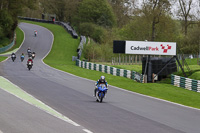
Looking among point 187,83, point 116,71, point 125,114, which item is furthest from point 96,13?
point 125,114

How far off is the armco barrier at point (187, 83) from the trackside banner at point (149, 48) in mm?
3020

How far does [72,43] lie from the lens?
7206cm

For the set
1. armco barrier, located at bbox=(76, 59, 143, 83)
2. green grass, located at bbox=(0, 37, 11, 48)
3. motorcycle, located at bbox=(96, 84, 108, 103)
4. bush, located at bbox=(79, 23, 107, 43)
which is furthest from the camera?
bush, located at bbox=(79, 23, 107, 43)

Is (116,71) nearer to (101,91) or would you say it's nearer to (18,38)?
(101,91)

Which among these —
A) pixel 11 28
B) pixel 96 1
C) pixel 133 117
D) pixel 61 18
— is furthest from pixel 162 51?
pixel 61 18

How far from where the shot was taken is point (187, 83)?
1112 inches

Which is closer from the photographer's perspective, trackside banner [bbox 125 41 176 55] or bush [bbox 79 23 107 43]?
trackside banner [bbox 125 41 176 55]

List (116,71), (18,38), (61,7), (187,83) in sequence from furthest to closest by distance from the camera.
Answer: (61,7) → (18,38) → (116,71) → (187,83)

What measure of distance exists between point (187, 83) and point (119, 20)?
8249cm

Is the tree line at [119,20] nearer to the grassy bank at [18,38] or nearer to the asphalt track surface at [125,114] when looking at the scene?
the grassy bank at [18,38]

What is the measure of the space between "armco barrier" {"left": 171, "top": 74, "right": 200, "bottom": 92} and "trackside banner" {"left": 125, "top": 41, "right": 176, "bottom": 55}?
302cm

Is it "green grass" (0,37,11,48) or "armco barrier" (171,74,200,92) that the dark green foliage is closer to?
"green grass" (0,37,11,48)

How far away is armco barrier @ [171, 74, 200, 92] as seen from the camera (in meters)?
26.9

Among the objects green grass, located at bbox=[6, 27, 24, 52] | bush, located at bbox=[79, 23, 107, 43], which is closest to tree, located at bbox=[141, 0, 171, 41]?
bush, located at bbox=[79, 23, 107, 43]
